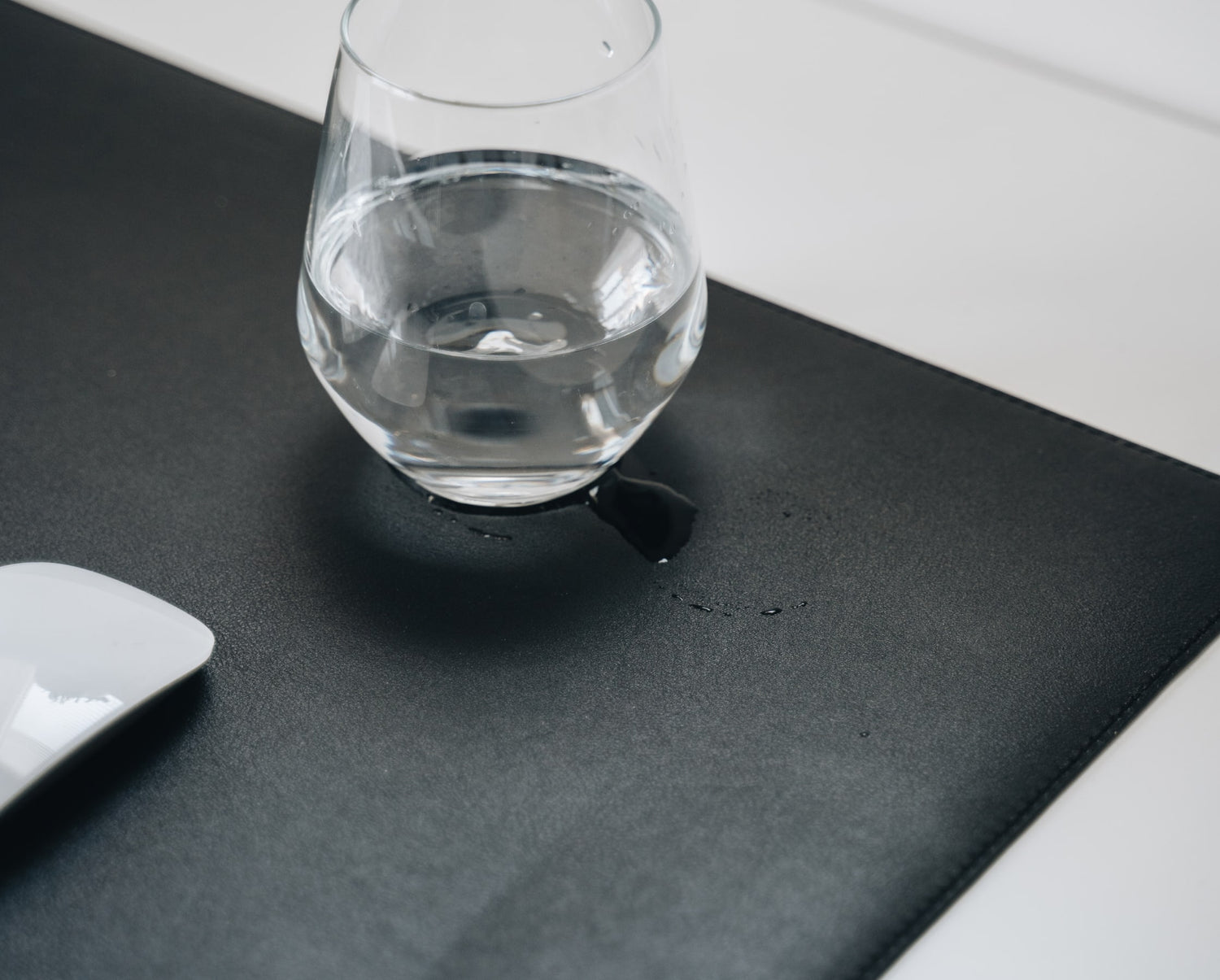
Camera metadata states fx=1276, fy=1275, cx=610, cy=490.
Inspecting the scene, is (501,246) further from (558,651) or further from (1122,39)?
(1122,39)

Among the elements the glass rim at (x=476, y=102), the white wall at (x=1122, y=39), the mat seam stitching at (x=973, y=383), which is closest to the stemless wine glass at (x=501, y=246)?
the glass rim at (x=476, y=102)

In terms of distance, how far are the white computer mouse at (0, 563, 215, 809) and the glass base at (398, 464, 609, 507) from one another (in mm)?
81

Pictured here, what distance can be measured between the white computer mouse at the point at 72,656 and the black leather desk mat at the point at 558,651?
0.01m

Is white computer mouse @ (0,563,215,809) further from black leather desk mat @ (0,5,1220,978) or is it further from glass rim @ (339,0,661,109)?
glass rim @ (339,0,661,109)

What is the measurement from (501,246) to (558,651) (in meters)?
0.13

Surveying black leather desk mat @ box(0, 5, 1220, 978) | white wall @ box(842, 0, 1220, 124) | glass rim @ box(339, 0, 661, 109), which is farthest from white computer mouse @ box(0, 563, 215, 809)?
white wall @ box(842, 0, 1220, 124)

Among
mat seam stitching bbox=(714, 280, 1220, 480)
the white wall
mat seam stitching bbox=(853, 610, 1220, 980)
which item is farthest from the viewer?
the white wall

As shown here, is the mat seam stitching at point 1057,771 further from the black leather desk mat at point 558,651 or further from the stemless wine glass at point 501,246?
the stemless wine glass at point 501,246

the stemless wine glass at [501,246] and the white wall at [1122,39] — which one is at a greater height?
the white wall at [1122,39]

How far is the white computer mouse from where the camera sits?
32 cm

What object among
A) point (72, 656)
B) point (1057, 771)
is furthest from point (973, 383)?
point (72, 656)

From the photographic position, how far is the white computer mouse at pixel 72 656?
32 cm

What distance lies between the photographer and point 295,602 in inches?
15.0

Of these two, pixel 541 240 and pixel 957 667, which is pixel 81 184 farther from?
pixel 957 667
